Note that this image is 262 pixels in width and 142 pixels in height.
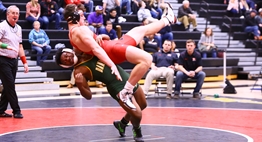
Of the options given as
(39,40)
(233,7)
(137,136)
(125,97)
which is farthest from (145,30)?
(233,7)

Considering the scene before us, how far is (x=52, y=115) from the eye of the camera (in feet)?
30.7

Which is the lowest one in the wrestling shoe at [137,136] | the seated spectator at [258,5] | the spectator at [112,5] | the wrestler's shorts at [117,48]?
the wrestling shoe at [137,136]

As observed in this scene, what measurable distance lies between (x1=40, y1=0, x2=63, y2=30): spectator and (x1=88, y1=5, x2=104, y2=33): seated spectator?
956 millimetres

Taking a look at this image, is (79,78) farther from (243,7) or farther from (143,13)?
(243,7)

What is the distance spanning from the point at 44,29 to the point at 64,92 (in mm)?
3221

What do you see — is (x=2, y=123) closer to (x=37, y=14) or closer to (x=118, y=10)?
(x=37, y=14)

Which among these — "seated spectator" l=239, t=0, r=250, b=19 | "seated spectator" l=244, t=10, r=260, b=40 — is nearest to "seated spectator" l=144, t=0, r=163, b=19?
"seated spectator" l=244, t=10, r=260, b=40

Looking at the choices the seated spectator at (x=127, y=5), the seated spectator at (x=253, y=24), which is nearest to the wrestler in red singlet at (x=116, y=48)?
the seated spectator at (x=127, y=5)

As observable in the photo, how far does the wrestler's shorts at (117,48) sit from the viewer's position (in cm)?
671

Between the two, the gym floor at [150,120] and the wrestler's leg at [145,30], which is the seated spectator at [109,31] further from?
the wrestler's leg at [145,30]

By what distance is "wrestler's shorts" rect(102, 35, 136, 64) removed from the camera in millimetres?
6707

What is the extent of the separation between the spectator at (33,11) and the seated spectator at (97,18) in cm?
144

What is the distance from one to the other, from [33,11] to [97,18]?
1864 millimetres

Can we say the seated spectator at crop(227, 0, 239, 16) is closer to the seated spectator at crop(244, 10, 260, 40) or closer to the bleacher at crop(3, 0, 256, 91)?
the bleacher at crop(3, 0, 256, 91)
